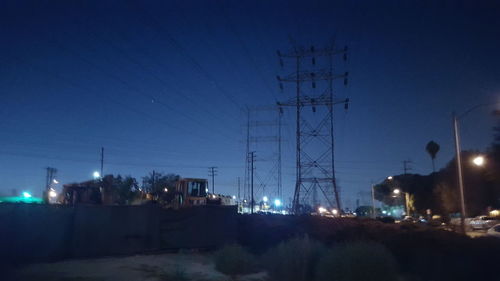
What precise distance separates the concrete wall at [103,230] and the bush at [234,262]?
4159mm

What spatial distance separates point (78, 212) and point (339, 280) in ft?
35.4

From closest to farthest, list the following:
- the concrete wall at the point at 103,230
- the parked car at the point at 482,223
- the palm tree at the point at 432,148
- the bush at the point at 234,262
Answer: the bush at the point at 234,262, the concrete wall at the point at 103,230, the parked car at the point at 482,223, the palm tree at the point at 432,148

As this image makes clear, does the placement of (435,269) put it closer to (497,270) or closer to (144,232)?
(497,270)

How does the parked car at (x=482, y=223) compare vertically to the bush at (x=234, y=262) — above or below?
above

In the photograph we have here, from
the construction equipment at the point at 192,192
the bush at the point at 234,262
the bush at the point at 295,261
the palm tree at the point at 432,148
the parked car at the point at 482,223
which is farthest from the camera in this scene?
the palm tree at the point at 432,148

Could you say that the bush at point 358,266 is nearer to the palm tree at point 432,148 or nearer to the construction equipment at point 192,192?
the construction equipment at point 192,192

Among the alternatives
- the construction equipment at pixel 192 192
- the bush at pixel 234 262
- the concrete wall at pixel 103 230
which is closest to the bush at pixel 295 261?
the bush at pixel 234 262

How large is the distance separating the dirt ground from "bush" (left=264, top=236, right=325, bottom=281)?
2.48ft

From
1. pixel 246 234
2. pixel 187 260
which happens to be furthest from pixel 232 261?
pixel 246 234

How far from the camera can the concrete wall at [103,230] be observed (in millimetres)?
16203

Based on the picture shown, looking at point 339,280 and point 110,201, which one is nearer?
point 339,280

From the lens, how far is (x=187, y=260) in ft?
59.8

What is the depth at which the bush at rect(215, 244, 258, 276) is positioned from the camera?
1570cm

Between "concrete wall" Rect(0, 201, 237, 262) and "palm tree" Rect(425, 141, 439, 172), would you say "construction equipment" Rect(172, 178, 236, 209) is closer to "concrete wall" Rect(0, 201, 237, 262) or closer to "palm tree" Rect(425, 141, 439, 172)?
"concrete wall" Rect(0, 201, 237, 262)
